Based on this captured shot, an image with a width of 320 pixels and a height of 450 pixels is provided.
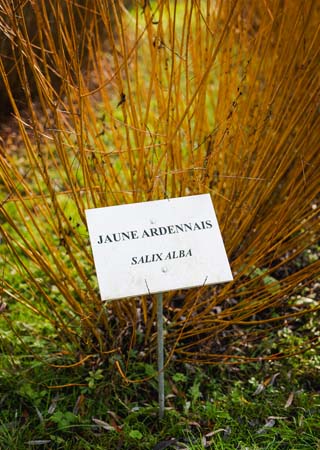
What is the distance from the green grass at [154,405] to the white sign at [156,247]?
517 mm

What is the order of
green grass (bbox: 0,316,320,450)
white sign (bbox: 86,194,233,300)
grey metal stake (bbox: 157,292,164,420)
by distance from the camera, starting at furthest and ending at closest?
green grass (bbox: 0,316,320,450), grey metal stake (bbox: 157,292,164,420), white sign (bbox: 86,194,233,300)

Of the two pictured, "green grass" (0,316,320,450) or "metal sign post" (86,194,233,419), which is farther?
"green grass" (0,316,320,450)

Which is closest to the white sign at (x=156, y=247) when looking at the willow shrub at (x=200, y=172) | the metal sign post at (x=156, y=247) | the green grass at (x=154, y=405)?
the metal sign post at (x=156, y=247)

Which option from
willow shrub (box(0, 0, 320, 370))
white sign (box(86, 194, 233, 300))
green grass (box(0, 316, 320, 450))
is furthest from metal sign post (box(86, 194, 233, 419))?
green grass (box(0, 316, 320, 450))

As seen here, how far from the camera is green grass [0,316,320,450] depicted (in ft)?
5.71

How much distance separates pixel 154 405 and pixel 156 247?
2.21 feet

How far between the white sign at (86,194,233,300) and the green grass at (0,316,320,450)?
1.70 ft

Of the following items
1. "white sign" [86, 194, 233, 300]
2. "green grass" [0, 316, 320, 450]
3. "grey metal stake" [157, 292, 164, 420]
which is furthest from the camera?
"green grass" [0, 316, 320, 450]

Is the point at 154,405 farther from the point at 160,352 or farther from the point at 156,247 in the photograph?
the point at 156,247

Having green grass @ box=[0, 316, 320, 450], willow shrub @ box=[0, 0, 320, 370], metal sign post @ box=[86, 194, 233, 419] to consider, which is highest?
willow shrub @ box=[0, 0, 320, 370]

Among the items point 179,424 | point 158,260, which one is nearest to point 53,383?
point 179,424

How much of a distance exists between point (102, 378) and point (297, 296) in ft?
3.02

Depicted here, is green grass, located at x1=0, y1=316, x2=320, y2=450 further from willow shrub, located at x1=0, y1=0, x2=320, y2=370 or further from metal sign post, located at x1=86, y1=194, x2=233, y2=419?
metal sign post, located at x1=86, y1=194, x2=233, y2=419

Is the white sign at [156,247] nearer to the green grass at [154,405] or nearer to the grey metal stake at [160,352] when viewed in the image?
the grey metal stake at [160,352]
